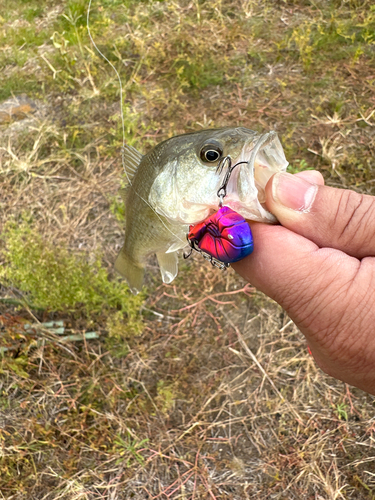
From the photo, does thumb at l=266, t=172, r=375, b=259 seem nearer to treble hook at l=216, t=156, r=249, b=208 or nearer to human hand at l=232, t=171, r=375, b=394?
human hand at l=232, t=171, r=375, b=394

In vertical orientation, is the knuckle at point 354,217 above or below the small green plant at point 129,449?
above

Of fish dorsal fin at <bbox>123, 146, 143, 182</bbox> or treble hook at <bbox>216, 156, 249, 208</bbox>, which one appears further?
fish dorsal fin at <bbox>123, 146, 143, 182</bbox>

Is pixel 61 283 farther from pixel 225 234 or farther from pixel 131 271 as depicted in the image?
pixel 225 234

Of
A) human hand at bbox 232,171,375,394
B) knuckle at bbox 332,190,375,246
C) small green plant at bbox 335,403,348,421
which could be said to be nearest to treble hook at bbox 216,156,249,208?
human hand at bbox 232,171,375,394

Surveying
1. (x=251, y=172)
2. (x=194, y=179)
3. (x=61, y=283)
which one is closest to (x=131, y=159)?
(x=194, y=179)

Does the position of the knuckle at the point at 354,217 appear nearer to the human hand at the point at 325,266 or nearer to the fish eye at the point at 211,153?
the human hand at the point at 325,266

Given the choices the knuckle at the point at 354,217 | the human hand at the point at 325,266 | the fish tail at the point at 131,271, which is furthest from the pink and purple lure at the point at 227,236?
the fish tail at the point at 131,271
